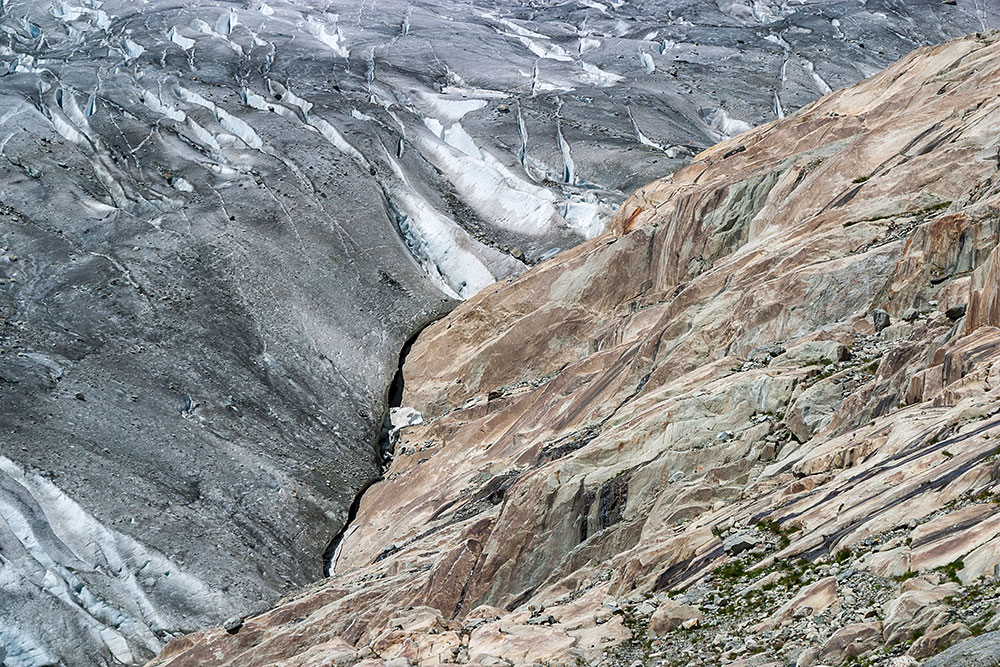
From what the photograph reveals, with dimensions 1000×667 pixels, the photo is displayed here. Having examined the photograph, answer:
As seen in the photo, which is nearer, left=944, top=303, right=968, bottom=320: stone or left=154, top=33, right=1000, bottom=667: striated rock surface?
left=154, top=33, right=1000, bottom=667: striated rock surface

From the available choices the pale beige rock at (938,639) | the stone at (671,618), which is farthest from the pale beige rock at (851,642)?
the stone at (671,618)

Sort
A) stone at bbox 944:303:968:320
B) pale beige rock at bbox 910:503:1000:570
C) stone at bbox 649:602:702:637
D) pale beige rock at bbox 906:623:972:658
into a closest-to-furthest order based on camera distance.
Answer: pale beige rock at bbox 906:623:972:658, pale beige rock at bbox 910:503:1000:570, stone at bbox 649:602:702:637, stone at bbox 944:303:968:320

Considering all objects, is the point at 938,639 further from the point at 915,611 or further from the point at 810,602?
the point at 810,602

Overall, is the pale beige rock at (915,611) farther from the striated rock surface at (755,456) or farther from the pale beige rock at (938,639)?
the pale beige rock at (938,639)

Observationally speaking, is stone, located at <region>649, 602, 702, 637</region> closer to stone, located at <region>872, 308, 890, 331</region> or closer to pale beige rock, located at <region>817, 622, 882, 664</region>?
pale beige rock, located at <region>817, 622, 882, 664</region>

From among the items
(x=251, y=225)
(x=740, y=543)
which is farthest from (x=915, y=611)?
(x=251, y=225)

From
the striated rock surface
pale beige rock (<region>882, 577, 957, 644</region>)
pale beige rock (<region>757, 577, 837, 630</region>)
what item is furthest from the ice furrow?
pale beige rock (<region>882, 577, 957, 644</region>)
